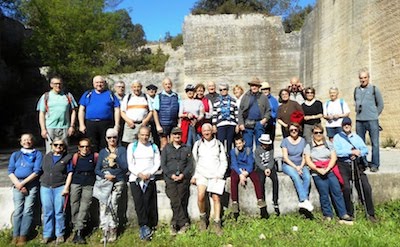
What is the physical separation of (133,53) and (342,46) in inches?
1028

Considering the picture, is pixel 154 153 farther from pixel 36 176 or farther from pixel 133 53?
pixel 133 53

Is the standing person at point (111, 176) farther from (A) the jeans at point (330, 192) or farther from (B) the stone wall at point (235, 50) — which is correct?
(B) the stone wall at point (235, 50)

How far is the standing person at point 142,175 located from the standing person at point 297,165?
1913 millimetres

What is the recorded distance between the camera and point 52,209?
5336mm

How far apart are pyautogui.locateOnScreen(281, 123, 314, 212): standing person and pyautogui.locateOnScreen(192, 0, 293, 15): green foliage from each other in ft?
88.9

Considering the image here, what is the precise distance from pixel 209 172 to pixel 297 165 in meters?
1.34

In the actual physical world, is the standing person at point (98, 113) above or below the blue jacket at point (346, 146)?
above

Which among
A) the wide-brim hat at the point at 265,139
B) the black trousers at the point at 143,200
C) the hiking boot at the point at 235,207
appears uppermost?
the wide-brim hat at the point at 265,139

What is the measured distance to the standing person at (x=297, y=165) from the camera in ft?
19.3

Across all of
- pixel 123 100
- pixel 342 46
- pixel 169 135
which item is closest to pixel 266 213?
pixel 169 135

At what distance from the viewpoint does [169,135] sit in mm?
6234

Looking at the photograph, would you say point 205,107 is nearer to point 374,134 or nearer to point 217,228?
point 217,228

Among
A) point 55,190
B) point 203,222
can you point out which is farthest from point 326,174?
point 55,190

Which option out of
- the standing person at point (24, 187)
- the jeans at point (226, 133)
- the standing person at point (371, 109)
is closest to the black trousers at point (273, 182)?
the jeans at point (226, 133)
